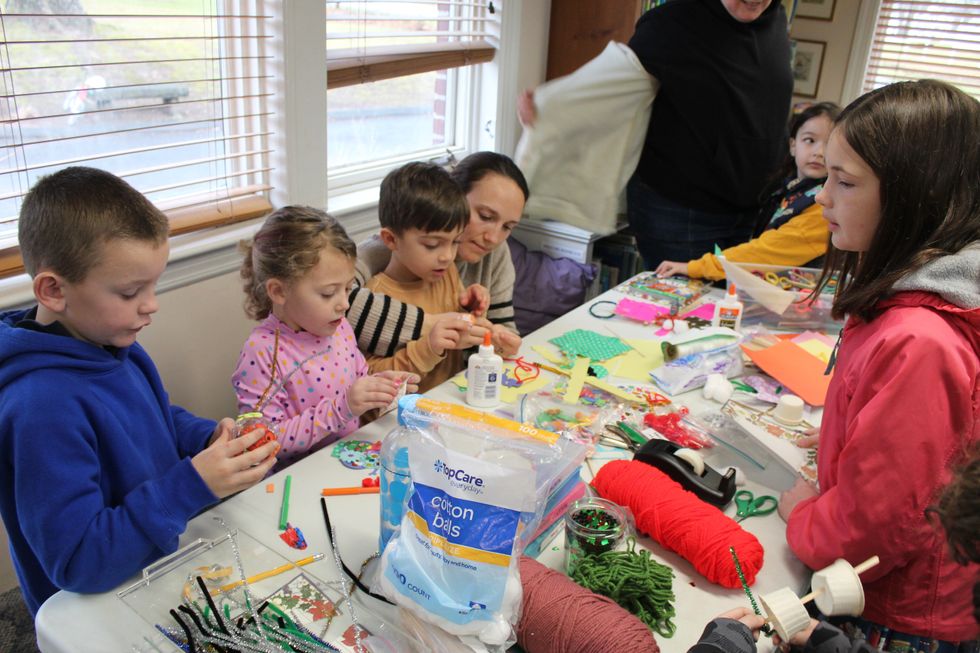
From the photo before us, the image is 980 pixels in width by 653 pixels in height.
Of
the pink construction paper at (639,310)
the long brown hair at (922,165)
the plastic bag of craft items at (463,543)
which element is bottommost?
the pink construction paper at (639,310)

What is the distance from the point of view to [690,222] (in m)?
2.86

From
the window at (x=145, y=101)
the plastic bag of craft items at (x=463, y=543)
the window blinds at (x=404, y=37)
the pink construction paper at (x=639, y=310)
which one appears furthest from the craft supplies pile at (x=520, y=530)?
the window blinds at (x=404, y=37)

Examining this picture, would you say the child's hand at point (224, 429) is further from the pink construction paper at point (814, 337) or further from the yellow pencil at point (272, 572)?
the pink construction paper at point (814, 337)

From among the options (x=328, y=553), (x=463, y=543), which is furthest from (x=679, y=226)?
(x=463, y=543)

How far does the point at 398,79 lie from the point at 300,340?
172 cm

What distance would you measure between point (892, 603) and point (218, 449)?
105cm

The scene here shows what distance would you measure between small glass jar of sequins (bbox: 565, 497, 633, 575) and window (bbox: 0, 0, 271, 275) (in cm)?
141

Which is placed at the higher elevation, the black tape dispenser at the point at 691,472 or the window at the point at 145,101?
the window at the point at 145,101

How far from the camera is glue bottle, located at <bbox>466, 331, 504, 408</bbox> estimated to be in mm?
1572

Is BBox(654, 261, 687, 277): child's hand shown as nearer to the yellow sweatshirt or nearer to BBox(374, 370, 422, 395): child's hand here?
the yellow sweatshirt

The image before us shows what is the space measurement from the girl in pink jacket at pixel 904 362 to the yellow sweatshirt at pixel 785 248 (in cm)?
118

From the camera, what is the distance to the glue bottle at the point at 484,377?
5.16ft

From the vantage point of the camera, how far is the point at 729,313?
2.04 meters

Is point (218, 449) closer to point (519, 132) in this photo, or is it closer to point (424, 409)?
point (424, 409)
